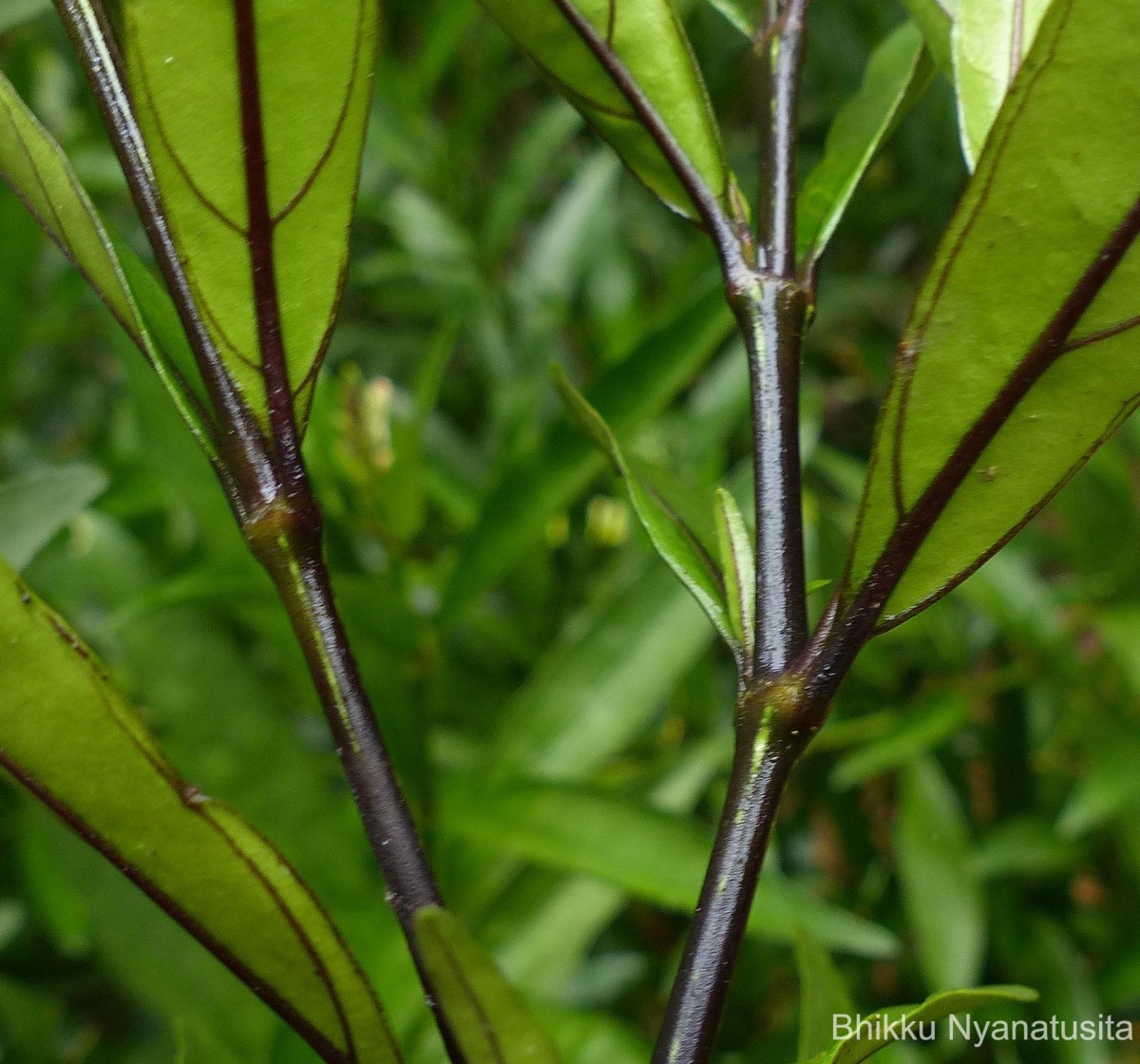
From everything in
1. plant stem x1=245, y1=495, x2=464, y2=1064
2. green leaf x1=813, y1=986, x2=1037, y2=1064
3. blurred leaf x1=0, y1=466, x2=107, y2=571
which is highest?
blurred leaf x1=0, y1=466, x2=107, y2=571

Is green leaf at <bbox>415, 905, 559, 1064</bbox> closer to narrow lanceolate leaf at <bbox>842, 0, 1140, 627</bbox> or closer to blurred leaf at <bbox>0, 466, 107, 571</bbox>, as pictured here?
narrow lanceolate leaf at <bbox>842, 0, 1140, 627</bbox>

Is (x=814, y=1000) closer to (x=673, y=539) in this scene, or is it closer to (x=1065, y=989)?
(x=673, y=539)

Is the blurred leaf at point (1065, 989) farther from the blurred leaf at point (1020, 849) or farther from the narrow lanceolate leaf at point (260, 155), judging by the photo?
the narrow lanceolate leaf at point (260, 155)

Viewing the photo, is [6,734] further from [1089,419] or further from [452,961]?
[1089,419]

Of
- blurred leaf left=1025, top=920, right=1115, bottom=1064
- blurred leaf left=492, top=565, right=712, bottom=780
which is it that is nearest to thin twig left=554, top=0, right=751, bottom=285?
blurred leaf left=492, top=565, right=712, bottom=780

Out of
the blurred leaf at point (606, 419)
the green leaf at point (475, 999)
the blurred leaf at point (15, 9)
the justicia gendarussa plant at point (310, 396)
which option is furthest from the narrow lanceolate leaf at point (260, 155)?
the blurred leaf at point (606, 419)

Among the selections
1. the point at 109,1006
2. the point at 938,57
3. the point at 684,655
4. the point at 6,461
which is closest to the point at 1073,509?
the point at 684,655
